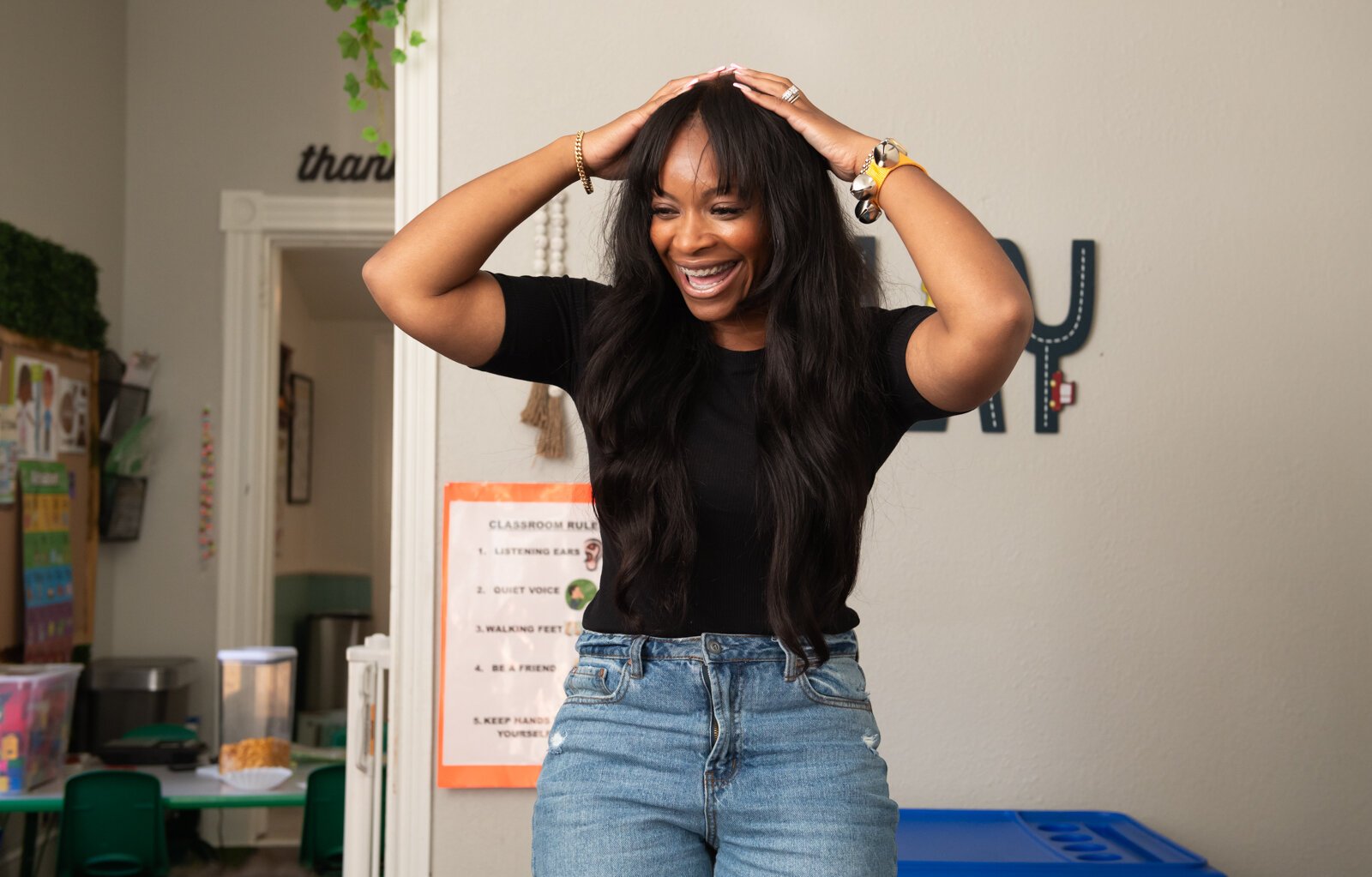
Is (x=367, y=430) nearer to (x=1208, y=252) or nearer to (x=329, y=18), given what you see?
(x=329, y=18)

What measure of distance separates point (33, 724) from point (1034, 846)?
2.52m

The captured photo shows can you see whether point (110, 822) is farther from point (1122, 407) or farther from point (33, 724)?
point (1122, 407)

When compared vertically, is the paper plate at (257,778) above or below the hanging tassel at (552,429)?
below

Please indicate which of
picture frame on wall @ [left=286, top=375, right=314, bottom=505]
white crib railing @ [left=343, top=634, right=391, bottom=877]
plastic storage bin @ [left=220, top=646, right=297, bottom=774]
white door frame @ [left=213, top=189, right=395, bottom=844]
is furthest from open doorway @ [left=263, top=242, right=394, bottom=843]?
white crib railing @ [left=343, top=634, right=391, bottom=877]

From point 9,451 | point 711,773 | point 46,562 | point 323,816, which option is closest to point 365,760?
point 323,816

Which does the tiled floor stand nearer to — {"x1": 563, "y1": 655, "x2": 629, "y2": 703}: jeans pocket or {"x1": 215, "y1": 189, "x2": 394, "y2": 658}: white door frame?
{"x1": 215, "y1": 189, "x2": 394, "y2": 658}: white door frame

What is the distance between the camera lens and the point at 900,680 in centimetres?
232

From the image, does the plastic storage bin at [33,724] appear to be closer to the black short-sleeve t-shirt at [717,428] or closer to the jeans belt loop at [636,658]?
the black short-sleeve t-shirt at [717,428]

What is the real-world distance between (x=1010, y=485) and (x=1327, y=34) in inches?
42.3

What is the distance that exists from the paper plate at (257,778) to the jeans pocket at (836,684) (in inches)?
102

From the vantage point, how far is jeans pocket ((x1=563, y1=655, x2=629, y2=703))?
1.17 m

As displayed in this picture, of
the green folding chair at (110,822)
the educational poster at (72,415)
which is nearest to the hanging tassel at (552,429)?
the green folding chair at (110,822)

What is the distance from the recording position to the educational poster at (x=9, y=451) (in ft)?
12.7

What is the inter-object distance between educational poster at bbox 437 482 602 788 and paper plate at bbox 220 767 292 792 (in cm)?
135
